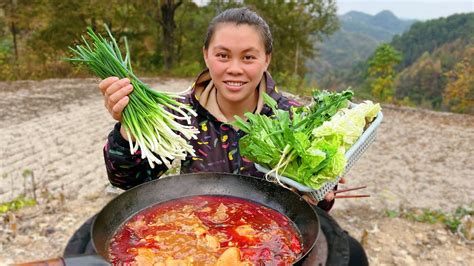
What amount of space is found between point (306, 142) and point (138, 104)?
852 mm

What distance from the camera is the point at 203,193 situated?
2.15m

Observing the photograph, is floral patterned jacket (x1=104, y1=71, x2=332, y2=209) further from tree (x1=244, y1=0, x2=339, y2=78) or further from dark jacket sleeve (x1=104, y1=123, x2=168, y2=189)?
tree (x1=244, y1=0, x2=339, y2=78)

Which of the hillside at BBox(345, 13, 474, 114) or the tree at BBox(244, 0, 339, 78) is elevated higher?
the tree at BBox(244, 0, 339, 78)

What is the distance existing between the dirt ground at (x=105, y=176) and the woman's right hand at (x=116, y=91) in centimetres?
57

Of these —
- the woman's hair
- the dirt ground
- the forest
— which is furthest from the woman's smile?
the forest

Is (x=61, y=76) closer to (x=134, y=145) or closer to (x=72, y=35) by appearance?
(x=72, y=35)

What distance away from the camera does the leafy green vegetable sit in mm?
1959

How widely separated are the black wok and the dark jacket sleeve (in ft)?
1.12

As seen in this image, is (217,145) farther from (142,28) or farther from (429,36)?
(429,36)

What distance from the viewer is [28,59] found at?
60.6 feet

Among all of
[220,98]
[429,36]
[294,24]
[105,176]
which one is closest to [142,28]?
[294,24]

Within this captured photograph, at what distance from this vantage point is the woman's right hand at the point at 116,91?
6.29 ft

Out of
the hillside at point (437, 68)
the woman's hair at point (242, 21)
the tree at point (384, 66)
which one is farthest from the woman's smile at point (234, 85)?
the tree at point (384, 66)

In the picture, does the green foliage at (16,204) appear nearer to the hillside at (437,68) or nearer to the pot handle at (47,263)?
the pot handle at (47,263)
